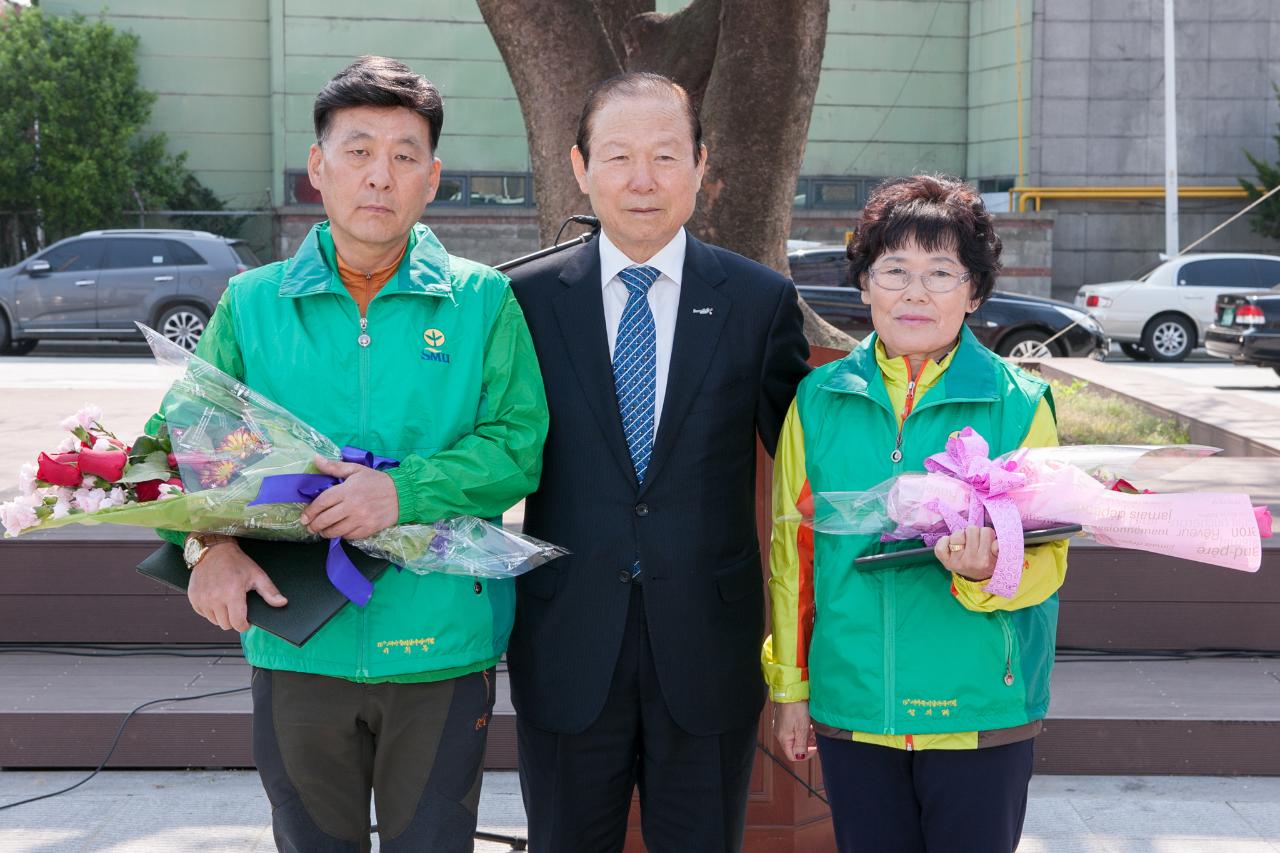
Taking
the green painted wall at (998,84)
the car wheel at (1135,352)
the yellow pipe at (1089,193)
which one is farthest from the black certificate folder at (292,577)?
the green painted wall at (998,84)

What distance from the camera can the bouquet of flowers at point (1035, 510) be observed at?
2.29 m

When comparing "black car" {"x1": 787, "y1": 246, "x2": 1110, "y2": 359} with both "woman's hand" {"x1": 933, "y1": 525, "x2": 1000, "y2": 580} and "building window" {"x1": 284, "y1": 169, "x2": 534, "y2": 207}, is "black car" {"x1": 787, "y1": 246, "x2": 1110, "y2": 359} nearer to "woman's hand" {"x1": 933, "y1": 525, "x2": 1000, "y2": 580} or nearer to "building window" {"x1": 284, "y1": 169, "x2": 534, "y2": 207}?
"building window" {"x1": 284, "y1": 169, "x2": 534, "y2": 207}

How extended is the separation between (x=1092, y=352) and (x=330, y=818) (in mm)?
13329

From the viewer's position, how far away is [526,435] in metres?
2.54

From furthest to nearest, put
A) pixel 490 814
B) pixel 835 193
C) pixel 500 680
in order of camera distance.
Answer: pixel 835 193, pixel 500 680, pixel 490 814

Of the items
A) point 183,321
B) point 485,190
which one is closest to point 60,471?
point 183,321

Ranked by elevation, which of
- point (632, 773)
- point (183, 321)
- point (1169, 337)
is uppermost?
point (183, 321)

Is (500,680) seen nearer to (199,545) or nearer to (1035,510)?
(199,545)

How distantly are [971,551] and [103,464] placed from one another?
4.93 ft

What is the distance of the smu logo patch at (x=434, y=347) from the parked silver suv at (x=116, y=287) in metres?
15.0

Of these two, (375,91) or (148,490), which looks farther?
(375,91)

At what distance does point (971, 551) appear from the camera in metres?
2.28

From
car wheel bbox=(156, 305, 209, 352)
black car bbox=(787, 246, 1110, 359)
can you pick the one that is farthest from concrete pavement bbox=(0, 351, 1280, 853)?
car wheel bbox=(156, 305, 209, 352)

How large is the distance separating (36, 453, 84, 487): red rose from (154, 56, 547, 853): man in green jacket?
240 mm
